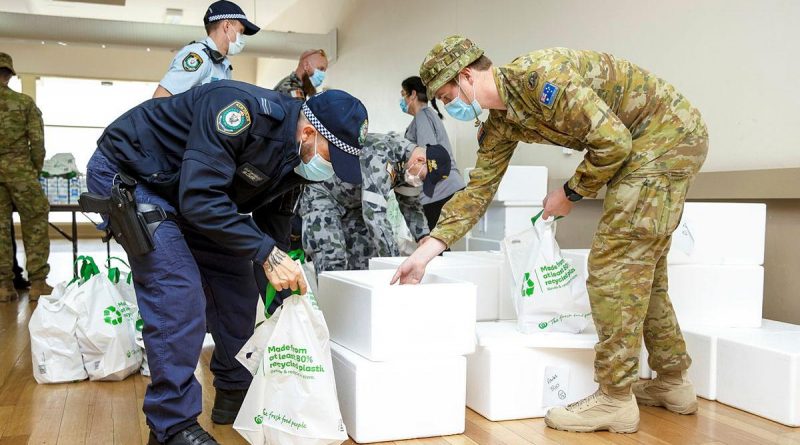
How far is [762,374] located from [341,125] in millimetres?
1591

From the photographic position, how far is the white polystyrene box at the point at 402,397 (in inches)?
78.2

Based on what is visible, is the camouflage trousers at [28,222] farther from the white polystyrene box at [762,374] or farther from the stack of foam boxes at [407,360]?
the white polystyrene box at [762,374]

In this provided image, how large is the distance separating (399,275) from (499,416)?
55 centimetres

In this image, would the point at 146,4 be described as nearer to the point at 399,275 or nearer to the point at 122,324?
the point at 122,324

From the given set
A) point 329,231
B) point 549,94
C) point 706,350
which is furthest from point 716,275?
point 329,231

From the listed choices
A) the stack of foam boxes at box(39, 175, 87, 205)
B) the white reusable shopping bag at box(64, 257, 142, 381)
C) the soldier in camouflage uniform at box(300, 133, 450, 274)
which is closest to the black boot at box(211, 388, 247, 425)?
the white reusable shopping bag at box(64, 257, 142, 381)

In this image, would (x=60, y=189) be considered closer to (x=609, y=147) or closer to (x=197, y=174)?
A: (x=197, y=174)

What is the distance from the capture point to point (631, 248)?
201 cm

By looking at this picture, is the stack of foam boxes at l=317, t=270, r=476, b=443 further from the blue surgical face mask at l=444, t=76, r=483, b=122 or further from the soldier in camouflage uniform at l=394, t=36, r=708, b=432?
the blue surgical face mask at l=444, t=76, r=483, b=122

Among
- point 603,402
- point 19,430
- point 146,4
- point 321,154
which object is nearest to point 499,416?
point 603,402

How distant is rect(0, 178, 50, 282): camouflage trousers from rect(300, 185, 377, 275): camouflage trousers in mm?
2807

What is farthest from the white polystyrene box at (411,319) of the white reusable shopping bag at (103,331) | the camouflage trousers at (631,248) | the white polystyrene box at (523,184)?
the white polystyrene box at (523,184)

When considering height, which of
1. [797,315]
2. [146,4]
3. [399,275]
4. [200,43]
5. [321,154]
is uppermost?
[146,4]

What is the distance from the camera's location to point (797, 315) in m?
2.86
